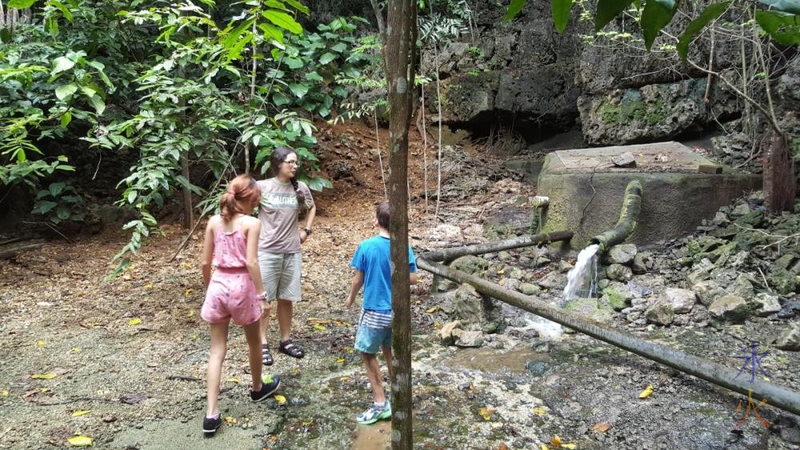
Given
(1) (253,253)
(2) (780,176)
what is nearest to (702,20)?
(1) (253,253)

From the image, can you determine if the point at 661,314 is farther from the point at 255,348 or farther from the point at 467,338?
the point at 255,348

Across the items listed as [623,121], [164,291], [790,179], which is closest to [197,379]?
[164,291]

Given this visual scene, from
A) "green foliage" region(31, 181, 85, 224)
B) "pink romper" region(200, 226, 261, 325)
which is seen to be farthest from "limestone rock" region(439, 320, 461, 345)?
"green foliage" region(31, 181, 85, 224)

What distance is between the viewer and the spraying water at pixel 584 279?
16.7ft

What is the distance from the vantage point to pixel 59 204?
684cm

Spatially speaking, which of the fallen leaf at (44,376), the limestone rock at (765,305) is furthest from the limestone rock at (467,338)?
the fallen leaf at (44,376)

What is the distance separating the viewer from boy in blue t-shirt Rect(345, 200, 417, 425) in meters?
2.88

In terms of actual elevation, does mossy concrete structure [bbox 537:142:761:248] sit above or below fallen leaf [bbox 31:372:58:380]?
above

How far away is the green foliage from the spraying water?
630 cm

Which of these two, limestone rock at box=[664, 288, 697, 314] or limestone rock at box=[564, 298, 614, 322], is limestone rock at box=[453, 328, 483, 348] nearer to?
limestone rock at box=[564, 298, 614, 322]

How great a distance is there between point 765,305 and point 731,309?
0.32 m

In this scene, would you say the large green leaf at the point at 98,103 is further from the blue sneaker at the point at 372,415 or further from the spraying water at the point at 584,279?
the spraying water at the point at 584,279

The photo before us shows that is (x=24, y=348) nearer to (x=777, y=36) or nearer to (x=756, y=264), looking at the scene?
(x=777, y=36)

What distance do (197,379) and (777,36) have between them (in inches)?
138
